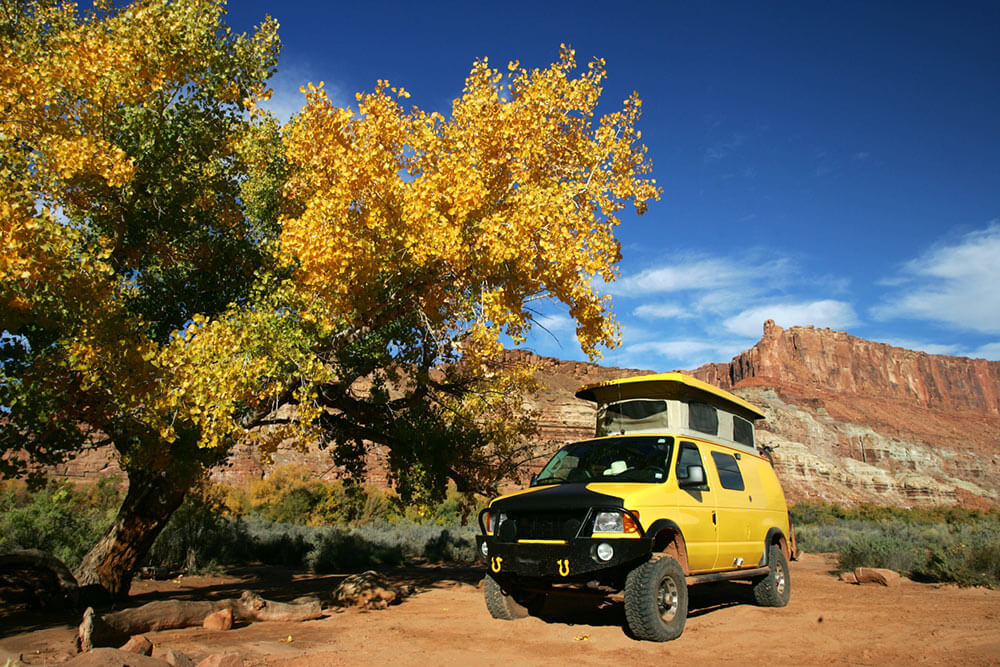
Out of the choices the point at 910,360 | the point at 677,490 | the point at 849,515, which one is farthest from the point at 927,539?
the point at 910,360

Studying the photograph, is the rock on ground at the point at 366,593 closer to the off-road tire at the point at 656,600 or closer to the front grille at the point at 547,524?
the front grille at the point at 547,524

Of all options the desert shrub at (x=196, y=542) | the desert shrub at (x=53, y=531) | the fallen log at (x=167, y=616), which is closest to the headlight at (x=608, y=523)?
the fallen log at (x=167, y=616)

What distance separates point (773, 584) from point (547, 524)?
399cm

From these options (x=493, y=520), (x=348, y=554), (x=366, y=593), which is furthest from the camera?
(x=348, y=554)

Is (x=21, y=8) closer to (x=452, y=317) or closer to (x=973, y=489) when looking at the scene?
(x=452, y=317)

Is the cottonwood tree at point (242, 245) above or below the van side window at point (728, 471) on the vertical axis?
above

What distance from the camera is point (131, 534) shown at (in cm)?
985

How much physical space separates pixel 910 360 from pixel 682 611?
151 metres

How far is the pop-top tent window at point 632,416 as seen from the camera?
7781 millimetres

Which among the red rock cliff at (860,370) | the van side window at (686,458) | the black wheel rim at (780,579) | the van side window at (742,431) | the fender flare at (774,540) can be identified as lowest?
the black wheel rim at (780,579)

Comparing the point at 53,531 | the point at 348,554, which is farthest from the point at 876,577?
the point at 53,531

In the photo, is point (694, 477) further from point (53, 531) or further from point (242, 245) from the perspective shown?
point (53, 531)

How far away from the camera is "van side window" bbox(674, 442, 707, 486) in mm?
6680

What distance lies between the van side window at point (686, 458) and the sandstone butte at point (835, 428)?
20.6 meters
